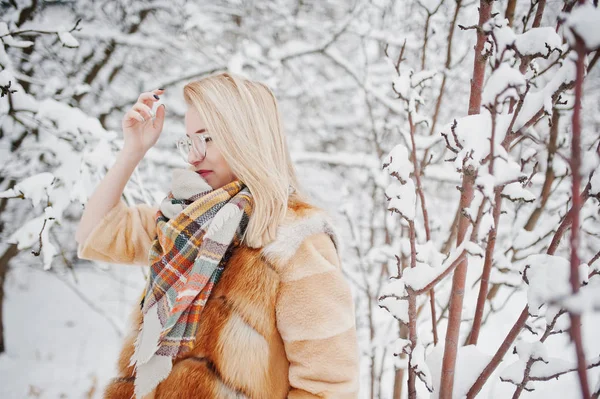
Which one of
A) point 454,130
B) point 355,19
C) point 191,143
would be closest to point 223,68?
point 355,19

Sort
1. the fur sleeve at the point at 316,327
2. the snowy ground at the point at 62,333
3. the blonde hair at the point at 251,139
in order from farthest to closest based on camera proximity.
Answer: the snowy ground at the point at 62,333
the blonde hair at the point at 251,139
the fur sleeve at the point at 316,327

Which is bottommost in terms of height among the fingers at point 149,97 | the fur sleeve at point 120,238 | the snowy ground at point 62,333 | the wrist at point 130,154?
the snowy ground at point 62,333

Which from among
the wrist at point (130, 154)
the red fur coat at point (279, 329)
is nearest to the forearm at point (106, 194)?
the wrist at point (130, 154)

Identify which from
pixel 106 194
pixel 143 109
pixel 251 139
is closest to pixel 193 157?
pixel 251 139

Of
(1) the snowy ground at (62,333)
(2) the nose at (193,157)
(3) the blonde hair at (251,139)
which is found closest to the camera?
(3) the blonde hair at (251,139)

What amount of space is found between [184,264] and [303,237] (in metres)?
0.41

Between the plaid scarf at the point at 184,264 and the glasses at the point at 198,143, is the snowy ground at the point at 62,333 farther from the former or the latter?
the glasses at the point at 198,143

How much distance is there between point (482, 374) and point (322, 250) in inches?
21.4

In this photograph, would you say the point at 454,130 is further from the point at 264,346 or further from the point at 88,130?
the point at 88,130

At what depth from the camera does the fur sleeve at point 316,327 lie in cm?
100

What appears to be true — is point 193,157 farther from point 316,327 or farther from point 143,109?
point 316,327

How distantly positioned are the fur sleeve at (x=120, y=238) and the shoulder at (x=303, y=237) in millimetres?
676

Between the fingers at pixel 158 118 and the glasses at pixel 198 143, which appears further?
the fingers at pixel 158 118

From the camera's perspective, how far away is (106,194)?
56.7 inches
